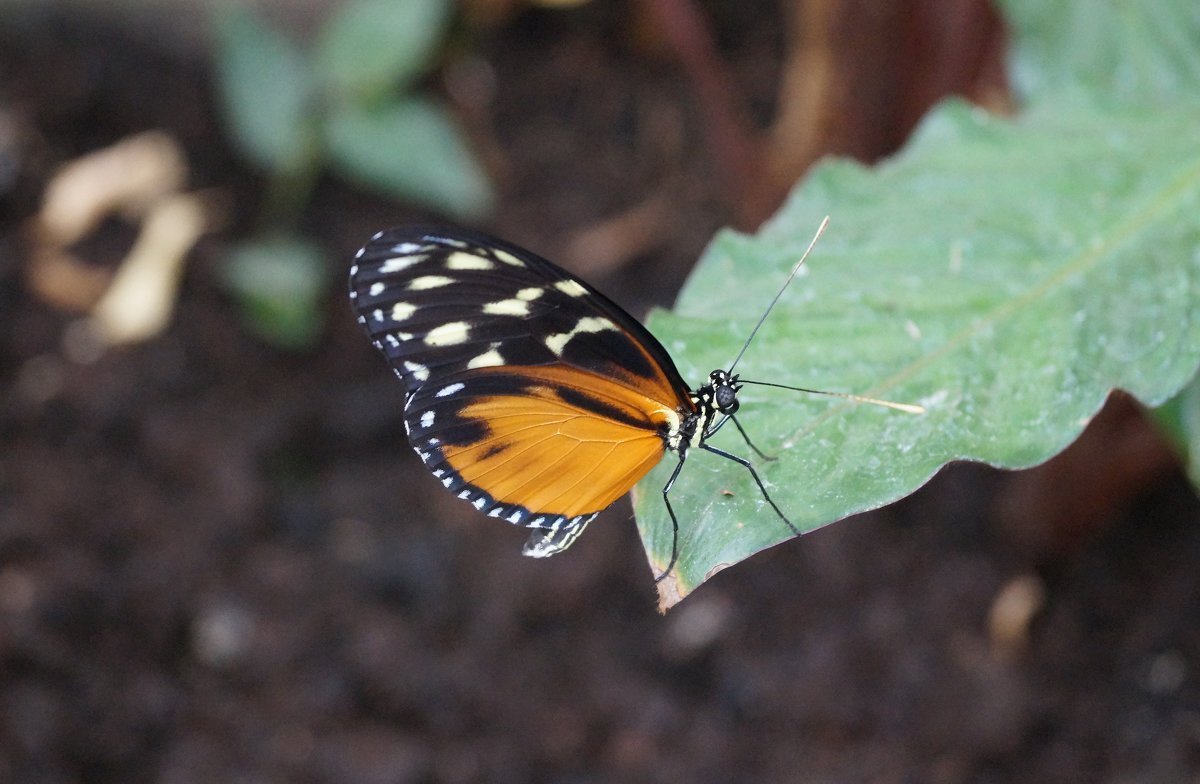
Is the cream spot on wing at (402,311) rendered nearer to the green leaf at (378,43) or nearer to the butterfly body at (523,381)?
the butterfly body at (523,381)

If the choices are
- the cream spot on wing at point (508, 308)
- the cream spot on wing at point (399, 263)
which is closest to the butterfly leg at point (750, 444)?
the cream spot on wing at point (508, 308)

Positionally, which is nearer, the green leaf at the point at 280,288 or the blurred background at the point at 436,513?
the blurred background at the point at 436,513

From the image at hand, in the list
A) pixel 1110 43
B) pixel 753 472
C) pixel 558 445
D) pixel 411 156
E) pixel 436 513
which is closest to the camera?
pixel 753 472

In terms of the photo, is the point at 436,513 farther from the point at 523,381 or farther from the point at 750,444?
the point at 750,444

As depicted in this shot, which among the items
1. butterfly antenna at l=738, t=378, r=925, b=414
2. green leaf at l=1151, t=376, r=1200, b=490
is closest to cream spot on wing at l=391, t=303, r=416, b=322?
butterfly antenna at l=738, t=378, r=925, b=414

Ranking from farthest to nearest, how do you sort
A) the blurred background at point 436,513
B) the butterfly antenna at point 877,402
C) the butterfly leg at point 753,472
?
the blurred background at point 436,513 < the butterfly antenna at point 877,402 < the butterfly leg at point 753,472

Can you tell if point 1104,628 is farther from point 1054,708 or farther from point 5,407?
point 5,407

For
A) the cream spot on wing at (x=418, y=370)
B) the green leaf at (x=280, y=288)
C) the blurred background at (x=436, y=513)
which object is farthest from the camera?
the green leaf at (x=280, y=288)

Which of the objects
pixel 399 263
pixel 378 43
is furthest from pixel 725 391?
pixel 378 43

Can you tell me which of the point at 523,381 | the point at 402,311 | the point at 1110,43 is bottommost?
the point at 523,381
